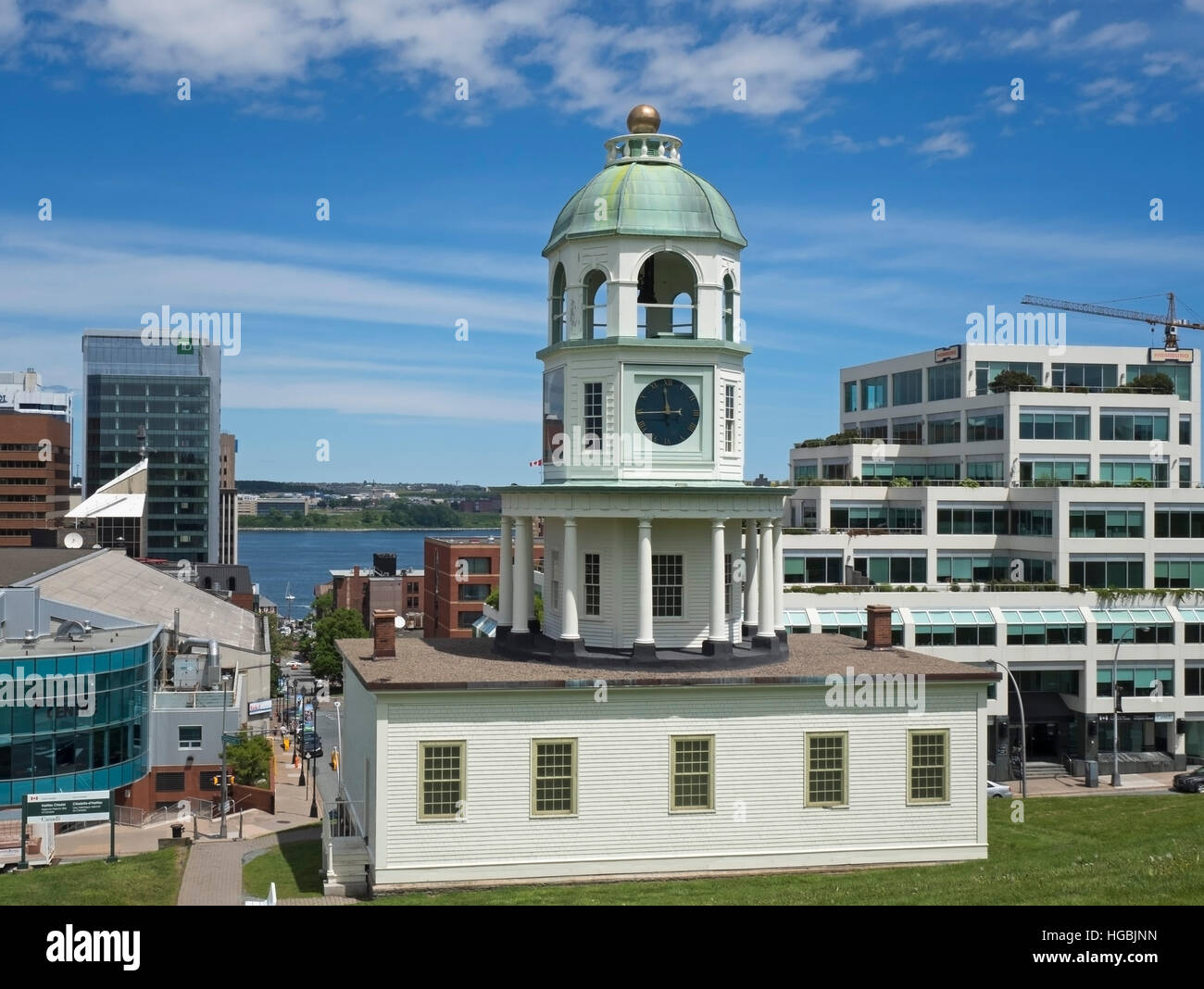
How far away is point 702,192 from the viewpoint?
39062mm

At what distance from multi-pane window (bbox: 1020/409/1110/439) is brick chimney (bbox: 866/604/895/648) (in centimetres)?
4910

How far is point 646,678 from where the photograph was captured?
112ft

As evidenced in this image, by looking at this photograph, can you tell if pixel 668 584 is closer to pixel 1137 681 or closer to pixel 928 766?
pixel 928 766

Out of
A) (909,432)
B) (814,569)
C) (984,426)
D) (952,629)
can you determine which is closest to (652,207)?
(952,629)

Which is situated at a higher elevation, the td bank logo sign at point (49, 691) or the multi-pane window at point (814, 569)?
the multi-pane window at point (814, 569)

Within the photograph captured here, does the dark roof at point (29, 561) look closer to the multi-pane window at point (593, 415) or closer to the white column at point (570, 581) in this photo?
the multi-pane window at point (593, 415)


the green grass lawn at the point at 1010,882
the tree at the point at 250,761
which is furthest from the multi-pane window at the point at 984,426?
the tree at the point at 250,761

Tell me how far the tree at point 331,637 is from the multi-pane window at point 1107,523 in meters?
81.6

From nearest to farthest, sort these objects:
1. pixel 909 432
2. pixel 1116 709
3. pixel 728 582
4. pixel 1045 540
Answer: pixel 728 582 < pixel 1116 709 < pixel 1045 540 < pixel 909 432

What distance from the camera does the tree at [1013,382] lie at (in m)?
89.7

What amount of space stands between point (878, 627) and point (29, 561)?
79658mm

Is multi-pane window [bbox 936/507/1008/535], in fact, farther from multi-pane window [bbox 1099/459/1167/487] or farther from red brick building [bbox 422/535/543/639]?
red brick building [bbox 422/535/543/639]

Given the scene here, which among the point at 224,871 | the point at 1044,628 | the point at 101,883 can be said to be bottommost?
the point at 224,871

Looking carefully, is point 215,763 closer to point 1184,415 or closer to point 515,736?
point 515,736
